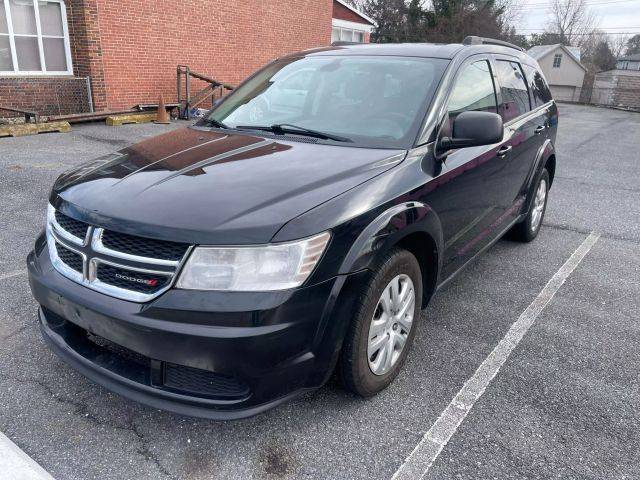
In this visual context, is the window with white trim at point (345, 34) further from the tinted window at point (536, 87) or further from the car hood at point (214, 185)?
the car hood at point (214, 185)

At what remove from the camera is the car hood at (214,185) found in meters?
2.15

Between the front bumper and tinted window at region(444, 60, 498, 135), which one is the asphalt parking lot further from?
tinted window at region(444, 60, 498, 135)

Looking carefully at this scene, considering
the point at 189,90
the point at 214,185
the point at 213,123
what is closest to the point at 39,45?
the point at 189,90

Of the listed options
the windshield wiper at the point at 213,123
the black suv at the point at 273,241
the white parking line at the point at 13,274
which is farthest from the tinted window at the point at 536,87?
the white parking line at the point at 13,274

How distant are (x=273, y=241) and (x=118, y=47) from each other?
1181 cm

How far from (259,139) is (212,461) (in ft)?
5.81

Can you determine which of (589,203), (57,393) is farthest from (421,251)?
(589,203)

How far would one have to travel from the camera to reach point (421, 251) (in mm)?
2986

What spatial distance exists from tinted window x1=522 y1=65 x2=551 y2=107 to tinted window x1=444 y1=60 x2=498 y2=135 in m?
1.13

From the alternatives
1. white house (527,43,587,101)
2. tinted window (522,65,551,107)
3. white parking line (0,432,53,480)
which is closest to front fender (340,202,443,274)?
white parking line (0,432,53,480)

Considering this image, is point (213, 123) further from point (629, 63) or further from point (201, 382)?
point (629, 63)

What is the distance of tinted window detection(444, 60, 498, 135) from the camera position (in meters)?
3.31

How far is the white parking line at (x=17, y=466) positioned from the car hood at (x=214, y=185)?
3.37 feet

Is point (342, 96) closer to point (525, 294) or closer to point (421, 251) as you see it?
point (421, 251)
